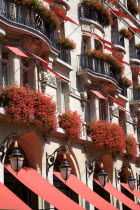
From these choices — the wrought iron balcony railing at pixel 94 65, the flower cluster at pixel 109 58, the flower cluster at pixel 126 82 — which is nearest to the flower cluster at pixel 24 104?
the wrought iron balcony railing at pixel 94 65

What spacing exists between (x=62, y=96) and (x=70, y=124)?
8.09ft

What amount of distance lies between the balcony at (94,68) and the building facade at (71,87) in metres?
0.05

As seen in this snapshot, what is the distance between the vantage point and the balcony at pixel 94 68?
2656 centimetres

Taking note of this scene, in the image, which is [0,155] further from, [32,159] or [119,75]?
[119,75]

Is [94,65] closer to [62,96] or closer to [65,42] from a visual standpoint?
[65,42]

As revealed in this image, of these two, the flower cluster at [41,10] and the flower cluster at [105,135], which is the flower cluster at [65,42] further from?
the flower cluster at [105,135]

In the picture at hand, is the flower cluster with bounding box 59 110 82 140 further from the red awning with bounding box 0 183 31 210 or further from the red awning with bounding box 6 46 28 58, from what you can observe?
the red awning with bounding box 0 183 31 210

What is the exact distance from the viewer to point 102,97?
26.8 m

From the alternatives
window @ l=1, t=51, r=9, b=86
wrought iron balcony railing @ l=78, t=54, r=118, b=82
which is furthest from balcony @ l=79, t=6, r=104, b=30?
window @ l=1, t=51, r=9, b=86

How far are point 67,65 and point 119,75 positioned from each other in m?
5.20

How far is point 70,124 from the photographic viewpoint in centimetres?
2320

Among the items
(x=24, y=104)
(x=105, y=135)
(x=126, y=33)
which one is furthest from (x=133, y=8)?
(x=24, y=104)

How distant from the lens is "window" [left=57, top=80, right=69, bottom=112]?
24578 millimetres

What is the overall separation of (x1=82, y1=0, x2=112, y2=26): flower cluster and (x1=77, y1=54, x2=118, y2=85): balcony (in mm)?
3056
